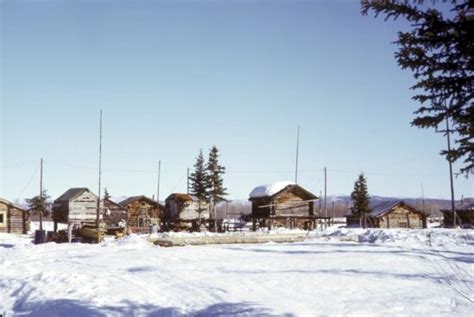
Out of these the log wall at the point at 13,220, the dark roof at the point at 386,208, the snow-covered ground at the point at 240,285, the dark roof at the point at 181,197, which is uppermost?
the dark roof at the point at 181,197

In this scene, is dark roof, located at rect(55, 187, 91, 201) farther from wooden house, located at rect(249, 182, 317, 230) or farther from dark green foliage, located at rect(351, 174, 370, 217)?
dark green foliage, located at rect(351, 174, 370, 217)

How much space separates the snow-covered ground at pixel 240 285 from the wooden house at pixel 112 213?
3660 centimetres

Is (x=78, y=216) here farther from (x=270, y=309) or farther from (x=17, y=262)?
(x=270, y=309)

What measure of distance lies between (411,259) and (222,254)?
27.0 feet

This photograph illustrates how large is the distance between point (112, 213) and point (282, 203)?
2179cm

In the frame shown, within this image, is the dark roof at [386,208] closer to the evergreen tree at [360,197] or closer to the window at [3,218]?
the evergreen tree at [360,197]

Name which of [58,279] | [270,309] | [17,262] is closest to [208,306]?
[270,309]

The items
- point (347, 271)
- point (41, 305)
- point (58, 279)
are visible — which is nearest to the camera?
point (41, 305)

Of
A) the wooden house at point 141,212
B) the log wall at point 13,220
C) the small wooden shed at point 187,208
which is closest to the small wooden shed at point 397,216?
the small wooden shed at point 187,208

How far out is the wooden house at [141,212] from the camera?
58.9 m

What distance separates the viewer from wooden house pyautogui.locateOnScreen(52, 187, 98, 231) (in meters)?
52.5

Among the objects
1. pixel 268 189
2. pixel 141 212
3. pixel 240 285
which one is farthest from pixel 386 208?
pixel 240 285

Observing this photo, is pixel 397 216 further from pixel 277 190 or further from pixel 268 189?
pixel 268 189

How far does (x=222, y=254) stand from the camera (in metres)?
20.8
